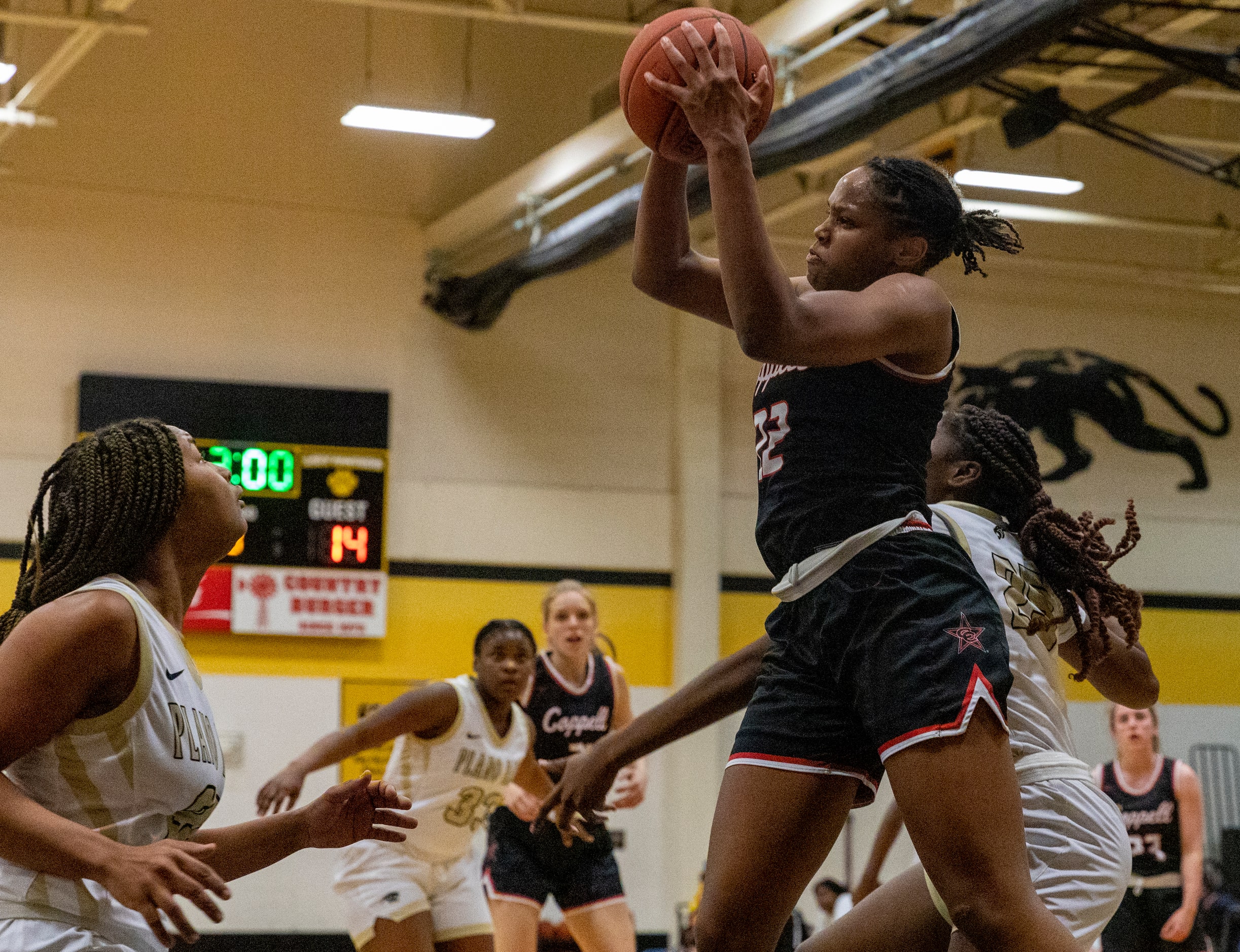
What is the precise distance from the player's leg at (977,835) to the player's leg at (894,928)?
1.47 ft

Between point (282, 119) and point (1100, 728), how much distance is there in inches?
310

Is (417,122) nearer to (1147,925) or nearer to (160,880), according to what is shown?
(1147,925)

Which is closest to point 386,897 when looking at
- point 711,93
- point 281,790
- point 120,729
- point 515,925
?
point 281,790

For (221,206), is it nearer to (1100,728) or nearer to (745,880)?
(1100,728)

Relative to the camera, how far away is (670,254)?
3.21 meters

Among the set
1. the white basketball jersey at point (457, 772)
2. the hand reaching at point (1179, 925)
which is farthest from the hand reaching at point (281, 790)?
the hand reaching at point (1179, 925)

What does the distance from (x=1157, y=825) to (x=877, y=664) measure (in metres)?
5.62

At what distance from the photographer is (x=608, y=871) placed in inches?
273

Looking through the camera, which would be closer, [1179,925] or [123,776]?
[123,776]

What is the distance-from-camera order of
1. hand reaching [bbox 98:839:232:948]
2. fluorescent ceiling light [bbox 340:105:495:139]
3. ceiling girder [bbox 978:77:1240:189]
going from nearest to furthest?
hand reaching [bbox 98:839:232:948] < fluorescent ceiling light [bbox 340:105:495:139] < ceiling girder [bbox 978:77:1240:189]

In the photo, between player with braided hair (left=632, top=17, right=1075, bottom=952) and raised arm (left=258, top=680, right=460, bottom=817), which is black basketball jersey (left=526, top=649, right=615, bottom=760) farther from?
player with braided hair (left=632, top=17, right=1075, bottom=952)

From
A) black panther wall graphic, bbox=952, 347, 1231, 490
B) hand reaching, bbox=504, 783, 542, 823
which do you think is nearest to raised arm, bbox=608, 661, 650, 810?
hand reaching, bbox=504, 783, 542, 823

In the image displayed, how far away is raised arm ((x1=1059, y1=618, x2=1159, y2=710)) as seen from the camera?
3367 mm

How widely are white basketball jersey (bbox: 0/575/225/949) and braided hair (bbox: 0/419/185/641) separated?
6 cm
